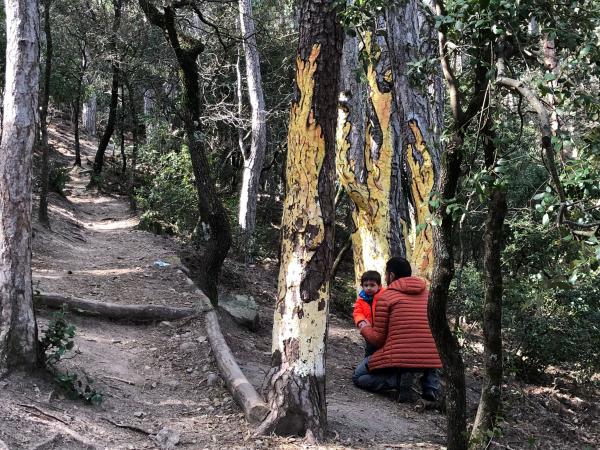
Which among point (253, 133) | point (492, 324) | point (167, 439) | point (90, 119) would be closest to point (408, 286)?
point (492, 324)

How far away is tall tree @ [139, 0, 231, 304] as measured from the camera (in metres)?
Answer: 8.11

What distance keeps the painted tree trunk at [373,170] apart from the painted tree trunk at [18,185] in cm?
436

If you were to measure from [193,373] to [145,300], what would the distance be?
7.74 ft

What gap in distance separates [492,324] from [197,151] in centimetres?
548

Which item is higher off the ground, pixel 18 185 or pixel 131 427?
pixel 18 185

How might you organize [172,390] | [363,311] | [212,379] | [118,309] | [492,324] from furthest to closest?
[118,309], [363,311], [212,379], [172,390], [492,324]

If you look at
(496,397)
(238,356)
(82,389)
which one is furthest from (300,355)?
(238,356)

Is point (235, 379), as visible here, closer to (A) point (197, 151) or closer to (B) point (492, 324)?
(B) point (492, 324)

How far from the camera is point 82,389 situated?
201 inches

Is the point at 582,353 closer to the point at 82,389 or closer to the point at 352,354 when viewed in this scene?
Result: the point at 352,354

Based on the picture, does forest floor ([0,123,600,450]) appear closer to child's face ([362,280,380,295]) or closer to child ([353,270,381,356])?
→ child ([353,270,381,356])

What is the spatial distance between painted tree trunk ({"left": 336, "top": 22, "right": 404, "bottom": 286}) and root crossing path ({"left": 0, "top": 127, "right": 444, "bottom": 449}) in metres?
1.57

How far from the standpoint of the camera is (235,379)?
545cm

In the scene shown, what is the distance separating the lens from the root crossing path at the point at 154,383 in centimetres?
435
